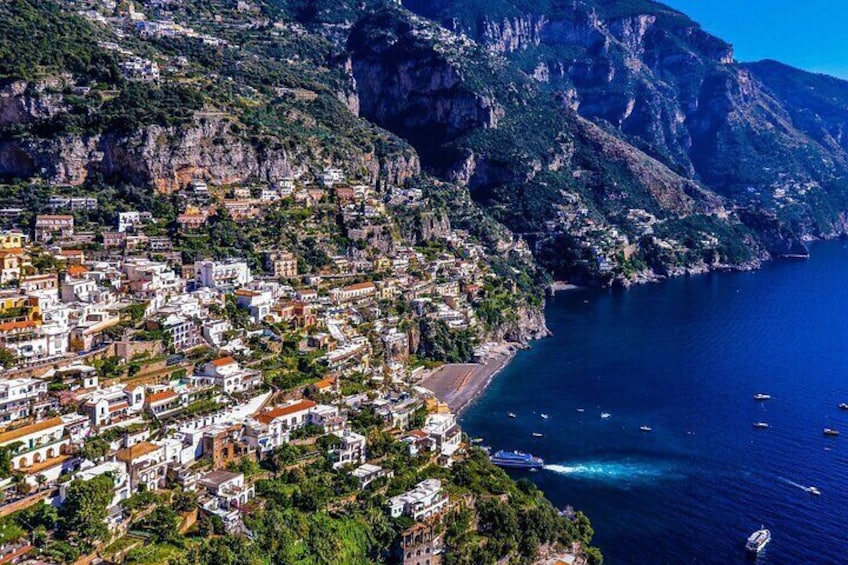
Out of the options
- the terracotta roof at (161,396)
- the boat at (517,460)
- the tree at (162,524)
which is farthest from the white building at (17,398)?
the boat at (517,460)

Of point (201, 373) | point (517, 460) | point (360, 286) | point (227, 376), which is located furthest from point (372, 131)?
point (227, 376)

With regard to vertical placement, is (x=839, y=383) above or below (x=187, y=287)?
below

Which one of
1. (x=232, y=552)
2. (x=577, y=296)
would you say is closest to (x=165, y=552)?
(x=232, y=552)

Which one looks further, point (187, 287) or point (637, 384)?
point (637, 384)

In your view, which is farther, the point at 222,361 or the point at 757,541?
the point at 222,361

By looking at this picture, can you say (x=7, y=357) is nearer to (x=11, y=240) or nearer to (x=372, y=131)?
(x=11, y=240)

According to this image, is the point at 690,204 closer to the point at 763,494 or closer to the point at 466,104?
the point at 466,104

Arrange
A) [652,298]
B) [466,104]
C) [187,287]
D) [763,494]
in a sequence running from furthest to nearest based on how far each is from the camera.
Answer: [466,104]
[652,298]
[187,287]
[763,494]
